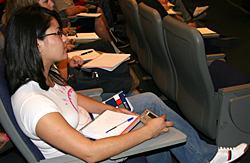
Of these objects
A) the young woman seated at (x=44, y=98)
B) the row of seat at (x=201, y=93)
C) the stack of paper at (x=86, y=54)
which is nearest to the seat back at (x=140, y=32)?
the row of seat at (x=201, y=93)

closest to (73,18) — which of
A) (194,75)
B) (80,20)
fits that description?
(80,20)

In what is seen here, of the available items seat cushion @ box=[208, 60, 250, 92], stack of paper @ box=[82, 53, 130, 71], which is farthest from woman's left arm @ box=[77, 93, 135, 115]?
seat cushion @ box=[208, 60, 250, 92]

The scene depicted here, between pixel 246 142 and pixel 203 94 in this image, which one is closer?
pixel 203 94

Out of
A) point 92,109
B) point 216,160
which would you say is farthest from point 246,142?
point 92,109

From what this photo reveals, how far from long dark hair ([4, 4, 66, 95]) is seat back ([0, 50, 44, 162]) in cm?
3

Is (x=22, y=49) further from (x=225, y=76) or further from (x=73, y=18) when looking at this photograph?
(x=73, y=18)

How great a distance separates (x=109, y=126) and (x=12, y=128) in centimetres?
43

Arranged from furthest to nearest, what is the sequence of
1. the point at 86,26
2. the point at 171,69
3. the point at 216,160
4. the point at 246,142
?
the point at 86,26, the point at 171,69, the point at 246,142, the point at 216,160

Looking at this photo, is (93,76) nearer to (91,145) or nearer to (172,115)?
(172,115)

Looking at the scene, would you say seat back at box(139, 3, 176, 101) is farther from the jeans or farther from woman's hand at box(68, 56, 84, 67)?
woman's hand at box(68, 56, 84, 67)

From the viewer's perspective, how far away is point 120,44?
4121mm

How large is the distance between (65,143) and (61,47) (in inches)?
18.7

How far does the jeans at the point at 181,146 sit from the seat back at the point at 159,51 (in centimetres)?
49

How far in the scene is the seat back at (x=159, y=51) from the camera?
5.71 ft
